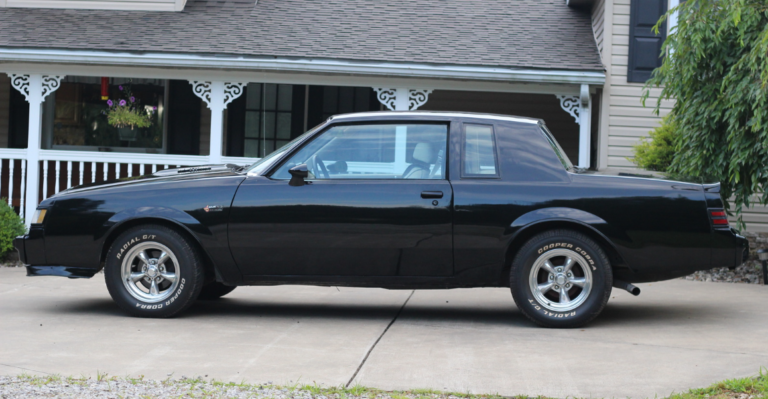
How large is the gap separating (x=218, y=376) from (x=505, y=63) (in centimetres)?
772

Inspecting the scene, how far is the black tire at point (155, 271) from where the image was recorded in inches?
244

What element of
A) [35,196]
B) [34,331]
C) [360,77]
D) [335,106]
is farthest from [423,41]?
[34,331]

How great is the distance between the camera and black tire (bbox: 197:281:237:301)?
728 cm

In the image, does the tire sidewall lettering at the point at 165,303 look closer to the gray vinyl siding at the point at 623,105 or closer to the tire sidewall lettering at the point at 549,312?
the tire sidewall lettering at the point at 549,312

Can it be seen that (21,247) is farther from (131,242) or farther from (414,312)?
(414,312)

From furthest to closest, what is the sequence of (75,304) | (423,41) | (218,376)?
1. (423,41)
2. (75,304)
3. (218,376)

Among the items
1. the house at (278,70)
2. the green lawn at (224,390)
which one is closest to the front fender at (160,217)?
the green lawn at (224,390)

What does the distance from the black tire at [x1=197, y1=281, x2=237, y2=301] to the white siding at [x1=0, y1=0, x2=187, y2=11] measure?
739 cm

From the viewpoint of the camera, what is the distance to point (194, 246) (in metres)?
6.27

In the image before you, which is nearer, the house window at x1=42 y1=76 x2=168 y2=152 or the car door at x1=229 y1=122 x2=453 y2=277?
the car door at x1=229 y1=122 x2=453 y2=277

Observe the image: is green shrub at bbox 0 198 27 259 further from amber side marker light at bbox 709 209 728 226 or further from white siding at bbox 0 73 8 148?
amber side marker light at bbox 709 209 728 226

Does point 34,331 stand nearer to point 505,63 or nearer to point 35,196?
point 35,196

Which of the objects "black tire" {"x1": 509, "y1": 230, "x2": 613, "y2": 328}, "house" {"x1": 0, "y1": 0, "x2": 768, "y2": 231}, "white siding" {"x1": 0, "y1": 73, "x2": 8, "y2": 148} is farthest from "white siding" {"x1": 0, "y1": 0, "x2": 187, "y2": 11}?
"black tire" {"x1": 509, "y1": 230, "x2": 613, "y2": 328}

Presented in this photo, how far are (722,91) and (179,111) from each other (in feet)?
29.7
